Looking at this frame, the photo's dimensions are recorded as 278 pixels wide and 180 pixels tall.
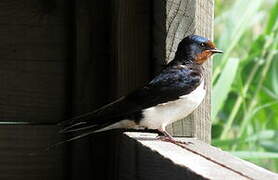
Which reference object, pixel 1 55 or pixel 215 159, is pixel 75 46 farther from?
pixel 215 159

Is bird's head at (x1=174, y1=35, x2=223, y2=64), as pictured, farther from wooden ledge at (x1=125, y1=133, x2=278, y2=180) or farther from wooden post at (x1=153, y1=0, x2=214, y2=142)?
wooden ledge at (x1=125, y1=133, x2=278, y2=180)

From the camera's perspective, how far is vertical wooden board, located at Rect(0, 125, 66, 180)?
6.89ft

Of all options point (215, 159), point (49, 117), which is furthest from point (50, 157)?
point (215, 159)

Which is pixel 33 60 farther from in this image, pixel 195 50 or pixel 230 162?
pixel 230 162

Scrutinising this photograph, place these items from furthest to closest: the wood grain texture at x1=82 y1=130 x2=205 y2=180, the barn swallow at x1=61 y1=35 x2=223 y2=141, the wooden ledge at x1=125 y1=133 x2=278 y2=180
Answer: the barn swallow at x1=61 y1=35 x2=223 y2=141, the wood grain texture at x1=82 y1=130 x2=205 y2=180, the wooden ledge at x1=125 y1=133 x2=278 y2=180

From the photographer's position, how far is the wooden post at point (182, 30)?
204 cm

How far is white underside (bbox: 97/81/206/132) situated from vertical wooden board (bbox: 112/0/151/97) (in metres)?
0.14

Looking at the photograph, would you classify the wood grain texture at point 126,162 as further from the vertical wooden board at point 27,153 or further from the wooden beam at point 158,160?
the vertical wooden board at point 27,153

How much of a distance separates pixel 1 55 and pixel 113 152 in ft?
1.43

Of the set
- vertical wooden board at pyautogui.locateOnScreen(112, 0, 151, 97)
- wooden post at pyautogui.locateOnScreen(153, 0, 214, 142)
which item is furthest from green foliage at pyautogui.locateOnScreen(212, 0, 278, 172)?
vertical wooden board at pyautogui.locateOnScreen(112, 0, 151, 97)

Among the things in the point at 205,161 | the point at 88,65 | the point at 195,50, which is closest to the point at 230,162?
the point at 205,161

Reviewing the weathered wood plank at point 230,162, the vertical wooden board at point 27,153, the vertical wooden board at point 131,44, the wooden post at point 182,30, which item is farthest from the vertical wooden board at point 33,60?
the weathered wood plank at point 230,162

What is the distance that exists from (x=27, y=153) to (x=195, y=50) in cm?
67

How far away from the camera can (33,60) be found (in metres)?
2.13
